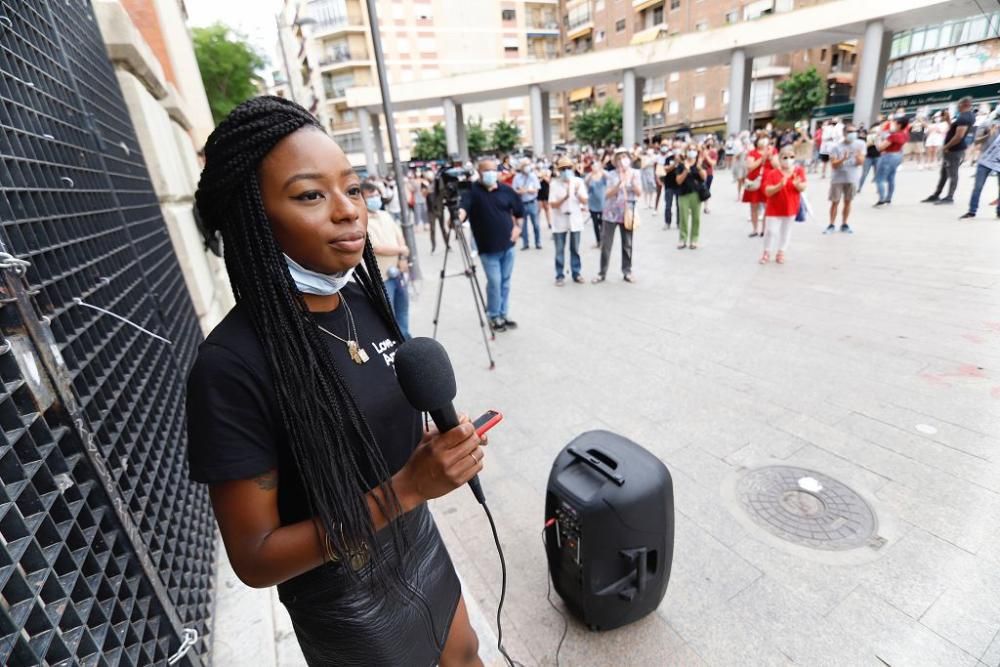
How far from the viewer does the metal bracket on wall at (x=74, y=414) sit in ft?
4.07

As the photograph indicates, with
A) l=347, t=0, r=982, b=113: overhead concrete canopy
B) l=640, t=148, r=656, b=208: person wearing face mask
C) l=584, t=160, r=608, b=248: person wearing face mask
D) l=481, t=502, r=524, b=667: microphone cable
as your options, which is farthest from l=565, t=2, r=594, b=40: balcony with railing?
l=481, t=502, r=524, b=667: microphone cable

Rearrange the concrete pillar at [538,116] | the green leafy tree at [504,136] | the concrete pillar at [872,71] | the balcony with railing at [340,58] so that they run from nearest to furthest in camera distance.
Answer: the concrete pillar at [872,71]
the concrete pillar at [538,116]
the balcony with railing at [340,58]
the green leafy tree at [504,136]

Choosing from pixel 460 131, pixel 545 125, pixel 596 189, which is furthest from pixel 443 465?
pixel 460 131

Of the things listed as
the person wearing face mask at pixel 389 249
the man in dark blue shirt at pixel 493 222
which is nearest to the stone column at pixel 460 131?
the man in dark blue shirt at pixel 493 222

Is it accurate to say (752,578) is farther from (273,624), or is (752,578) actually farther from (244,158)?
(244,158)

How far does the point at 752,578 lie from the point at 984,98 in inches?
382

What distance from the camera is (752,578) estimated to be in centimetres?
256

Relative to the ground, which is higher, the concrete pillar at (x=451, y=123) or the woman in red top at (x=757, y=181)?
the concrete pillar at (x=451, y=123)

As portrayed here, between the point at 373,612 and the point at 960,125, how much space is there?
41.6 ft

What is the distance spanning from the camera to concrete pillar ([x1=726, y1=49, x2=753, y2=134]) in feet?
81.4

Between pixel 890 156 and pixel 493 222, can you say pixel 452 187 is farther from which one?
pixel 890 156

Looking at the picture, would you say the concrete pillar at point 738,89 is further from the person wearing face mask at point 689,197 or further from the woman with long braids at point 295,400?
the woman with long braids at point 295,400

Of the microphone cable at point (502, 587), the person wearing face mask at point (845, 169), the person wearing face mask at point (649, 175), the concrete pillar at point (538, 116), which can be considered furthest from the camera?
the concrete pillar at point (538, 116)

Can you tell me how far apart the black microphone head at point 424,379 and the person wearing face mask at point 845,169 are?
981 cm
